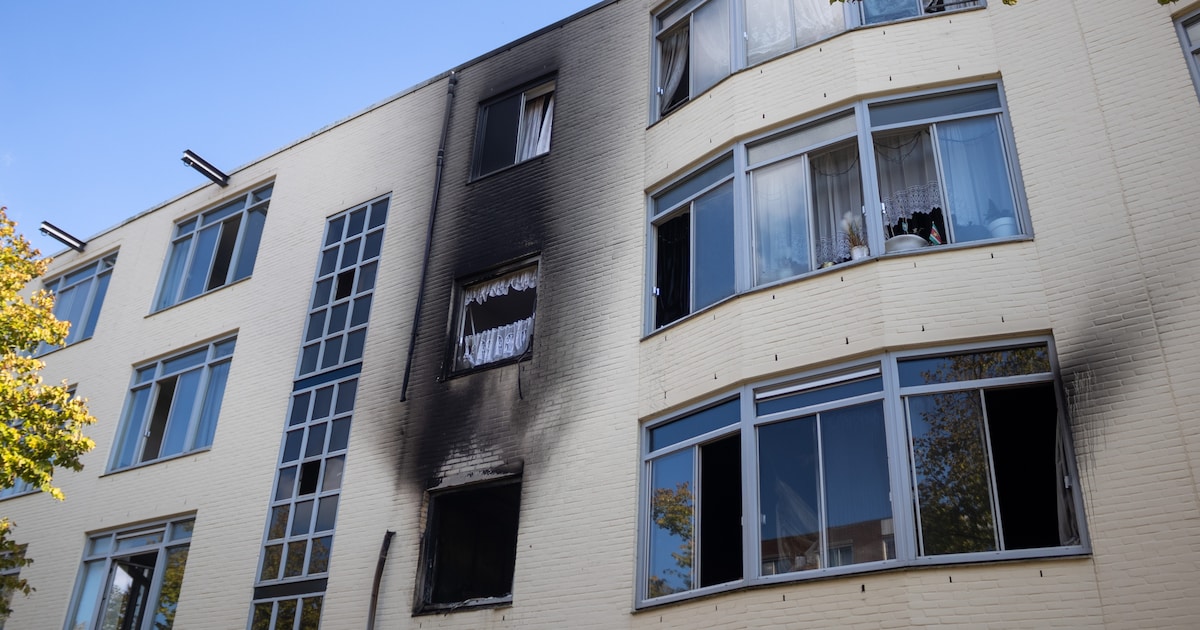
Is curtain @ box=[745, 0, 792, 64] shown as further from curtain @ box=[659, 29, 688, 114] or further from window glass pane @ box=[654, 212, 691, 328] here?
window glass pane @ box=[654, 212, 691, 328]

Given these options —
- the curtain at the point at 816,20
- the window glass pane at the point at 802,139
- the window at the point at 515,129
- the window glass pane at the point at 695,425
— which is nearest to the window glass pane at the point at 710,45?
the curtain at the point at 816,20

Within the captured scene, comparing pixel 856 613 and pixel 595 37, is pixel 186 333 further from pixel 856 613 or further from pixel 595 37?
pixel 856 613

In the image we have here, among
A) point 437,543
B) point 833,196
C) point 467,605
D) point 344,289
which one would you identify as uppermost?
point 344,289

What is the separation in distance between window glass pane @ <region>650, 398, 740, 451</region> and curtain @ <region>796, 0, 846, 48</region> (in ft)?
16.5

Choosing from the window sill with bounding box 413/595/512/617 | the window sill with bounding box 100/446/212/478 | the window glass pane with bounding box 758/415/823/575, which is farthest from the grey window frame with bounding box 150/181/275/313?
the window glass pane with bounding box 758/415/823/575

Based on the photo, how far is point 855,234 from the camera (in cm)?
1275

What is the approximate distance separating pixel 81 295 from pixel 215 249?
15.8ft

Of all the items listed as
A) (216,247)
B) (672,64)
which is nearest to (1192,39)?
(672,64)

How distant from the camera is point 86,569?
19.5m

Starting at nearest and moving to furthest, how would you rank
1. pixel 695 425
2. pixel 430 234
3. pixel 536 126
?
pixel 695 425 → pixel 430 234 → pixel 536 126

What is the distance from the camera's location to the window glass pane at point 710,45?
15414mm

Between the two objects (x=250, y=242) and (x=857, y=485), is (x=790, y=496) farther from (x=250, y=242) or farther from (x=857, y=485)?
(x=250, y=242)

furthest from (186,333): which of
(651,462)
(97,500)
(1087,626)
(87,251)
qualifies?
(1087,626)

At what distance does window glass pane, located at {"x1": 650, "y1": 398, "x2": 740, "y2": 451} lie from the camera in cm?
1253
